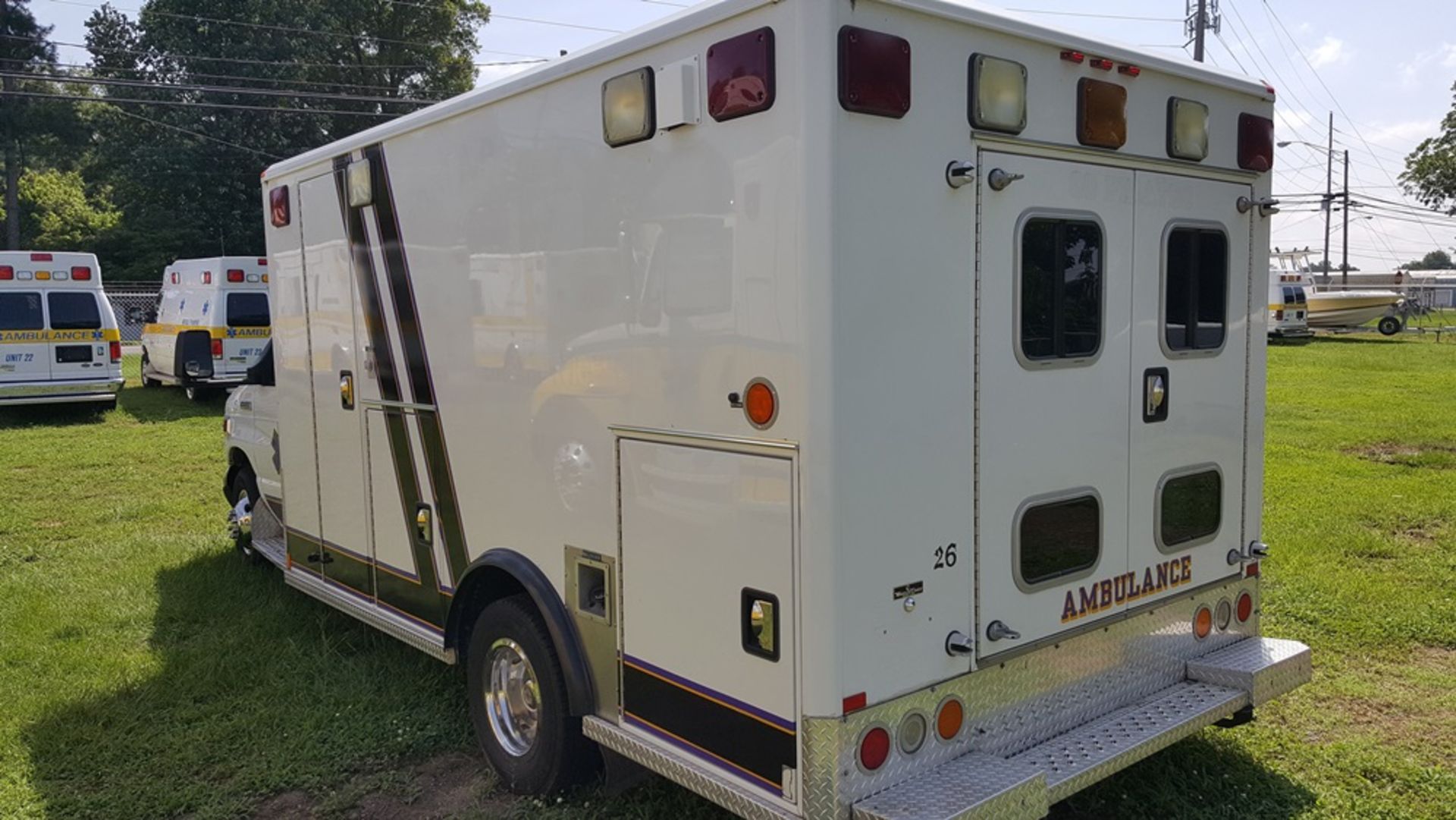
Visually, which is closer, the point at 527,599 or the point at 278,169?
the point at 527,599

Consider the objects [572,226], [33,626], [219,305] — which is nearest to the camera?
[572,226]

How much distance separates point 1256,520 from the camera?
4.43 m

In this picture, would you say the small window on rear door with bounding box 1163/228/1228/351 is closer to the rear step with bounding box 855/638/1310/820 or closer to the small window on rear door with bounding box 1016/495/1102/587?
the small window on rear door with bounding box 1016/495/1102/587

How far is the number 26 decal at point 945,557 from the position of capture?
323 centimetres

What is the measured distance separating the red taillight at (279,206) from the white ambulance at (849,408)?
53.6 inches

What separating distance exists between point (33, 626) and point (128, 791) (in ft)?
8.57

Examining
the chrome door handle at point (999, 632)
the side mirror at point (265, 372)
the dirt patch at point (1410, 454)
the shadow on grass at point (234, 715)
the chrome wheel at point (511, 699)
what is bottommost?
the shadow on grass at point (234, 715)

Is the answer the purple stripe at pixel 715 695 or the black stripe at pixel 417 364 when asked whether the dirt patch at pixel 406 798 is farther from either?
the purple stripe at pixel 715 695

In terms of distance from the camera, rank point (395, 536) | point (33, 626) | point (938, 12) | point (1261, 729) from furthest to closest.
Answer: point (33, 626), point (395, 536), point (1261, 729), point (938, 12)

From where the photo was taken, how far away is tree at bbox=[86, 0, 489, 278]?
3938 centimetres

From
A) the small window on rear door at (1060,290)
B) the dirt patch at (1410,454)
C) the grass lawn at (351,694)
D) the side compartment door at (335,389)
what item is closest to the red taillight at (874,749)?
the grass lawn at (351,694)

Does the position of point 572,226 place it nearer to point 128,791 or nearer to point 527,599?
point 527,599

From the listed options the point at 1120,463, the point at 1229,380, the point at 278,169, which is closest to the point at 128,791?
the point at 278,169

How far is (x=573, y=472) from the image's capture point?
386 cm
